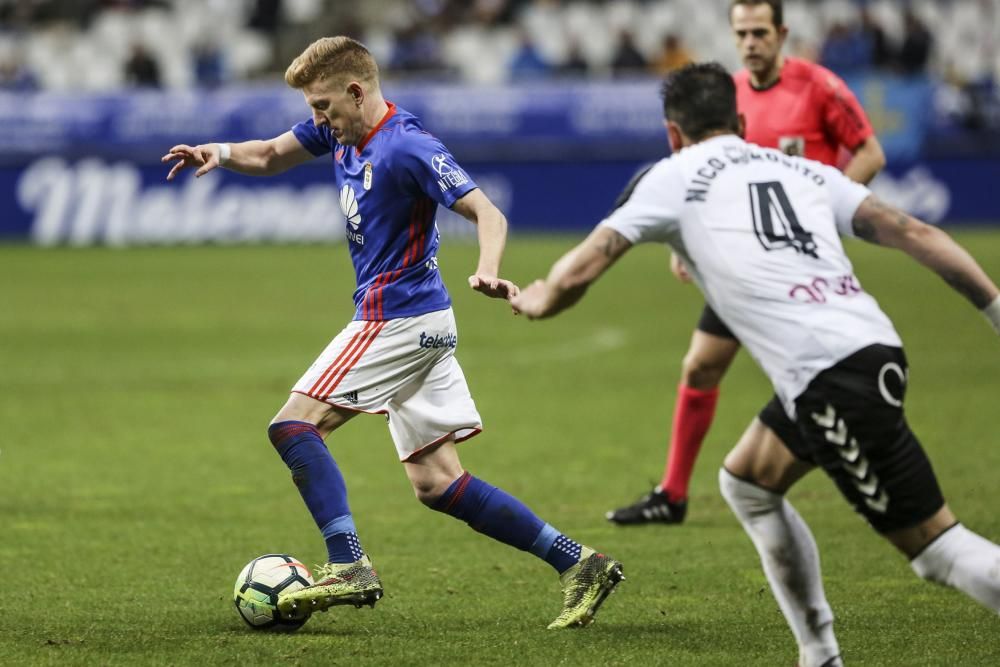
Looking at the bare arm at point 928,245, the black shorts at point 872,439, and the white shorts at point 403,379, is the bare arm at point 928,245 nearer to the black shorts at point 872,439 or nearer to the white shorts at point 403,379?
the black shorts at point 872,439

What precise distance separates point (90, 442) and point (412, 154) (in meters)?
5.35

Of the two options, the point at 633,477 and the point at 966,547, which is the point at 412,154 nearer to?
the point at 966,547

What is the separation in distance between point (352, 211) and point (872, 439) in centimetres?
219

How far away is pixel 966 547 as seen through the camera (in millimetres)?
4441

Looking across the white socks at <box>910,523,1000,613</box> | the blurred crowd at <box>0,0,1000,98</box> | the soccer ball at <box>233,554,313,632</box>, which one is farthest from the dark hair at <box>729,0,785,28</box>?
the blurred crowd at <box>0,0,1000,98</box>

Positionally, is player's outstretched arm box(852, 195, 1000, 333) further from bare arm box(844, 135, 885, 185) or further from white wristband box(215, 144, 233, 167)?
bare arm box(844, 135, 885, 185)

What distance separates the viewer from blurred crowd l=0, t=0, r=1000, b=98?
25.8 meters

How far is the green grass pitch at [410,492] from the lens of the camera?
5.57 metres

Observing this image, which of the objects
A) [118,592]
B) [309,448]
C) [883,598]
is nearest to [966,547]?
[883,598]

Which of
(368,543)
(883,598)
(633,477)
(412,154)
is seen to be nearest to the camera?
(412,154)

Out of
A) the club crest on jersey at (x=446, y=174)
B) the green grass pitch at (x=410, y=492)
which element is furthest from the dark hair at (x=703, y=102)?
the green grass pitch at (x=410, y=492)

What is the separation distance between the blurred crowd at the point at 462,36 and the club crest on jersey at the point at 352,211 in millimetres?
19825

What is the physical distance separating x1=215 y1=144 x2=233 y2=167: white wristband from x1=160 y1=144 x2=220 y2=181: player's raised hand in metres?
0.01

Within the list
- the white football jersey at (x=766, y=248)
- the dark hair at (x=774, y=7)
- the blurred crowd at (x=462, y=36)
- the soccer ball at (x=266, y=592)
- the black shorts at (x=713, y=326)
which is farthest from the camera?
the blurred crowd at (x=462, y=36)
